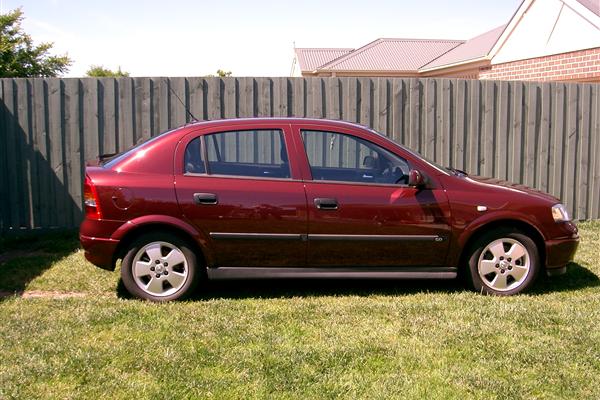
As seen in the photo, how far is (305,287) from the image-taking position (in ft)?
20.1

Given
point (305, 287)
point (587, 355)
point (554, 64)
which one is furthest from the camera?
point (554, 64)

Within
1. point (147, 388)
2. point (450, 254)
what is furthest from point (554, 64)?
point (147, 388)

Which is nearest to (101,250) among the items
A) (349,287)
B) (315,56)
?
(349,287)

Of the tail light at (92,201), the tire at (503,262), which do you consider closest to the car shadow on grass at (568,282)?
the tire at (503,262)

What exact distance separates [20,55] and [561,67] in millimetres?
17453

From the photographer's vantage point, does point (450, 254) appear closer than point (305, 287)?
Yes

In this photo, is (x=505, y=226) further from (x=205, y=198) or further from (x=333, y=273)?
(x=205, y=198)

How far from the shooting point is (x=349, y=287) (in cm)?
614

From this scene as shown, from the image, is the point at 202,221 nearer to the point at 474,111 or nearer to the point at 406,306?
the point at 406,306

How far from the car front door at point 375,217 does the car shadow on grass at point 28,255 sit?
303cm

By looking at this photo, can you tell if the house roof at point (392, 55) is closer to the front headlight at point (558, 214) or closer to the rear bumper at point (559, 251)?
the front headlight at point (558, 214)

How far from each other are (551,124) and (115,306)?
696 cm

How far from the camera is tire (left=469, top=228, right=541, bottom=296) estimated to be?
5.68 m

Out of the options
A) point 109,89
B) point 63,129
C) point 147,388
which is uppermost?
point 109,89
